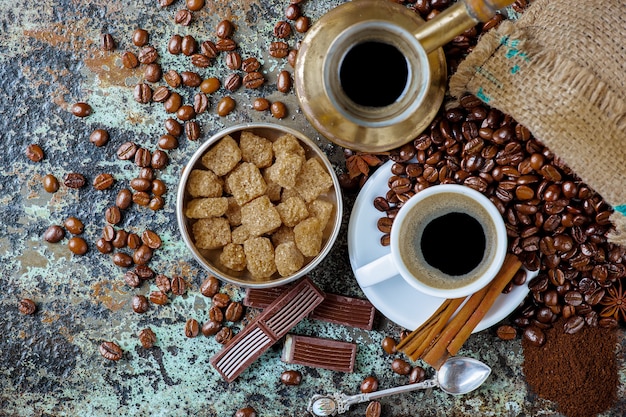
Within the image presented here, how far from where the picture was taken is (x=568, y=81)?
1.44 m

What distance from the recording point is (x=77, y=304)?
5.91ft

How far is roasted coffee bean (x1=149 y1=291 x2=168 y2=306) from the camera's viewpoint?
1.76 metres

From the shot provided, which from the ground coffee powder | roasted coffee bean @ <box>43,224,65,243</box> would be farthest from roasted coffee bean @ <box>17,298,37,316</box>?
the ground coffee powder

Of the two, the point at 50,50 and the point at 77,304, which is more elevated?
the point at 50,50

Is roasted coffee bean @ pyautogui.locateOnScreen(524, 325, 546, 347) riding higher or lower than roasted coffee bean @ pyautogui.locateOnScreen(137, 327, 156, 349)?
higher

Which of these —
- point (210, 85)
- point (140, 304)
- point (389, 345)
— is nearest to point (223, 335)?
point (140, 304)

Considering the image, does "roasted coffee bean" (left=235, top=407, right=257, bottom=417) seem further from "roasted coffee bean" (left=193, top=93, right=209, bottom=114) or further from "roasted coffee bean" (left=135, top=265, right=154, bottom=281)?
"roasted coffee bean" (left=193, top=93, right=209, bottom=114)

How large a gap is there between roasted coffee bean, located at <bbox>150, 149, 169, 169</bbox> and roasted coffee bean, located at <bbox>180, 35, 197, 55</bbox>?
0.27 meters

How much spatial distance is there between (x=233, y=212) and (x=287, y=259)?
0.67 ft

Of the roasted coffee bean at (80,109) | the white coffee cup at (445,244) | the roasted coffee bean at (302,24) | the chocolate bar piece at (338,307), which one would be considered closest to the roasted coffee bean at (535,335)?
the white coffee cup at (445,244)

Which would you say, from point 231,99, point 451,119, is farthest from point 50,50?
point 451,119

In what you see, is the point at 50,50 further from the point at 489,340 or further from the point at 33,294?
the point at 489,340

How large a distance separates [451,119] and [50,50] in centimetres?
109

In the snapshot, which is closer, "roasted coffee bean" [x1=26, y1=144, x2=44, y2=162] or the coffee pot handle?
the coffee pot handle
